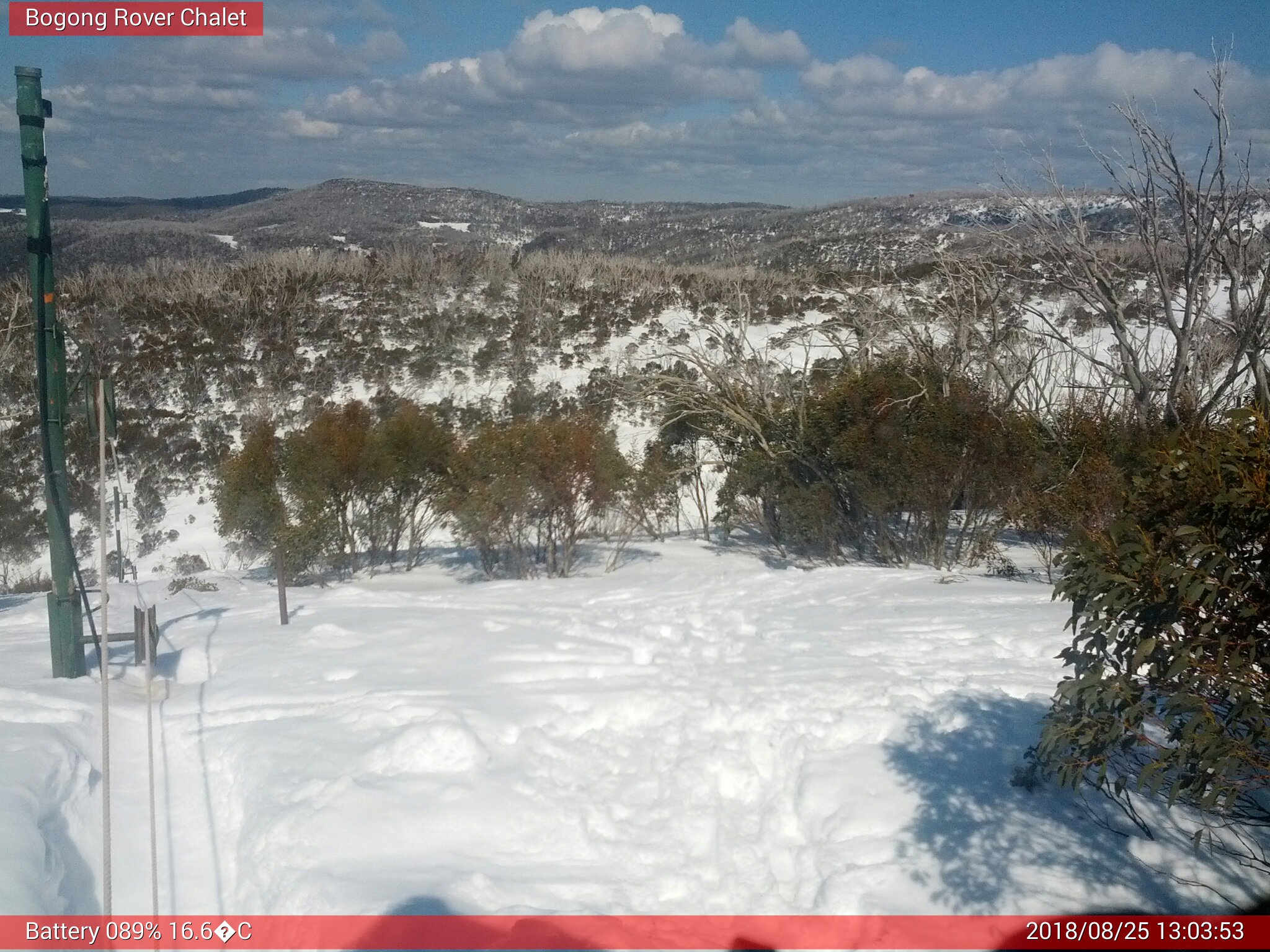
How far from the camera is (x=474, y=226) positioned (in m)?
65.1

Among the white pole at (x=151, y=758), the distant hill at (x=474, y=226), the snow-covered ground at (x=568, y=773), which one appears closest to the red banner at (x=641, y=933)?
the snow-covered ground at (x=568, y=773)

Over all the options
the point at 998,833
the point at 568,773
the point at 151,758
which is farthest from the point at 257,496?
the point at 998,833

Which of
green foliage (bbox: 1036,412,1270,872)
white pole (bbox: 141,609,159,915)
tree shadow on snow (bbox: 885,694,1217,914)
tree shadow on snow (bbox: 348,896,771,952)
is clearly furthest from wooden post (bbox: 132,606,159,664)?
green foliage (bbox: 1036,412,1270,872)

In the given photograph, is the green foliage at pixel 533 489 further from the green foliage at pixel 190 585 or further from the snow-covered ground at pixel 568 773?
the snow-covered ground at pixel 568 773

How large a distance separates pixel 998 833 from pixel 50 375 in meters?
6.17

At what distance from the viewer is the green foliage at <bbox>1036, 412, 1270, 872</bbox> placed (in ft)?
10.6

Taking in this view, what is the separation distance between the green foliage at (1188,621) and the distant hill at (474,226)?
95.8ft

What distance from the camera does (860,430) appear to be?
435 inches

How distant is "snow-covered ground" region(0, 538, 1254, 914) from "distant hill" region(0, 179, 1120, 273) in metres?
24.9

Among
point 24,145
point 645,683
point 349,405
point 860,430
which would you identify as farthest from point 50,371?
point 860,430

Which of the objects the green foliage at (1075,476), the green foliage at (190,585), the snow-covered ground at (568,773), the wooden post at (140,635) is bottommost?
the green foliage at (190,585)

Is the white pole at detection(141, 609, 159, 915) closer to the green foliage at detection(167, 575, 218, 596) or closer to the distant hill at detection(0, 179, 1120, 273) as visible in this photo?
the green foliage at detection(167, 575, 218, 596)

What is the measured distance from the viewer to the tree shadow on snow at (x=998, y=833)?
13.7ft

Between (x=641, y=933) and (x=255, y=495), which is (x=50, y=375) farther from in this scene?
(x=255, y=495)
